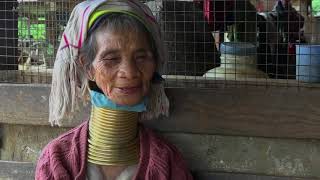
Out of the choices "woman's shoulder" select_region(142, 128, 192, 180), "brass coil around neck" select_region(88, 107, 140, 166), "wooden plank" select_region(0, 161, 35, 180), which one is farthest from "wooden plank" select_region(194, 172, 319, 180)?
"wooden plank" select_region(0, 161, 35, 180)

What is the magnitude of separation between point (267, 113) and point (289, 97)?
10 cm

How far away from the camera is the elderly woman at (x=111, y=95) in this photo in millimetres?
1685

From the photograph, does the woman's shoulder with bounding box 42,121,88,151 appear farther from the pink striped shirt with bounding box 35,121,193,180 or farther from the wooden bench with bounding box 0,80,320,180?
the wooden bench with bounding box 0,80,320,180

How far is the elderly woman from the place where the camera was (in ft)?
5.53

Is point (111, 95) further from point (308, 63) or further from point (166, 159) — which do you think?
point (308, 63)

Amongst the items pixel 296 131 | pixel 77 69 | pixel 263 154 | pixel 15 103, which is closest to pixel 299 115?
pixel 296 131

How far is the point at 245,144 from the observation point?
1.94 meters

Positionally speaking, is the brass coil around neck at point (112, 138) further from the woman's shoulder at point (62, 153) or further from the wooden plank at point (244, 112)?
the wooden plank at point (244, 112)

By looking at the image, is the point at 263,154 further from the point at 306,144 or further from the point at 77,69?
the point at 77,69

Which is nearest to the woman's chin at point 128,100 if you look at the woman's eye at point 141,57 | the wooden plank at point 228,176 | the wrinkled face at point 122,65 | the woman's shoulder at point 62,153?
the wrinkled face at point 122,65

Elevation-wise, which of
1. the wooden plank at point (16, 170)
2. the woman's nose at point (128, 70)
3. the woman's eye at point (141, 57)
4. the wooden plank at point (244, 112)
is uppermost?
the woman's eye at point (141, 57)

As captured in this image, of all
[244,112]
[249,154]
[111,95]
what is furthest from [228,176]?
[111,95]

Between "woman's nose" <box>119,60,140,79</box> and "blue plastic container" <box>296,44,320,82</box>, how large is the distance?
34.8 inches

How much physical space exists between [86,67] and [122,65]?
170 millimetres
